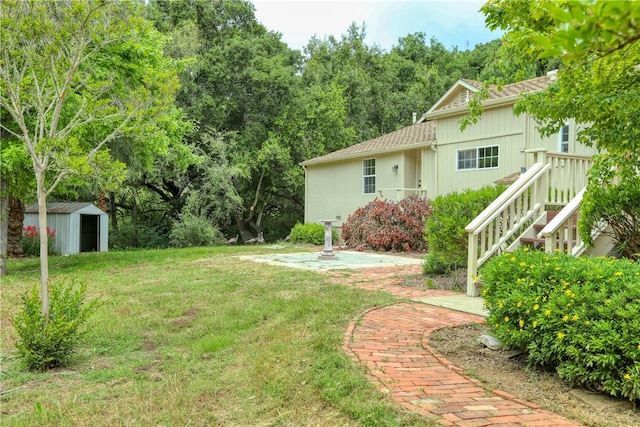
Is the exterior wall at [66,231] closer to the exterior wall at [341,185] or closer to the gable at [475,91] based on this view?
the exterior wall at [341,185]

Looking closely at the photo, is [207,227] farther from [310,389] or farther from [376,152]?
[310,389]

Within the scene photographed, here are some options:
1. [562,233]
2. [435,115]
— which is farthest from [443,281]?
[435,115]

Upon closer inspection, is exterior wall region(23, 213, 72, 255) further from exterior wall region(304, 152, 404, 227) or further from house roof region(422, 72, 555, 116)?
house roof region(422, 72, 555, 116)

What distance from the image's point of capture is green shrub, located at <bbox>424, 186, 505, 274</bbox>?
22.6 feet

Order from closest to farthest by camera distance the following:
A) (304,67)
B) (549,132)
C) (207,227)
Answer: (549,132)
(207,227)
(304,67)

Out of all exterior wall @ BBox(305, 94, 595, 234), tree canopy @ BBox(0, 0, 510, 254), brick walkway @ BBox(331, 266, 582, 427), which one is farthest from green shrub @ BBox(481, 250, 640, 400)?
tree canopy @ BBox(0, 0, 510, 254)

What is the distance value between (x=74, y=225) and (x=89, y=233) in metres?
2.24

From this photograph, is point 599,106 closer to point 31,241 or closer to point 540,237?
point 540,237

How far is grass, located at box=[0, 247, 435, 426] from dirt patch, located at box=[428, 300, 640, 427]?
86cm

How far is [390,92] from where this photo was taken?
95.2 feet

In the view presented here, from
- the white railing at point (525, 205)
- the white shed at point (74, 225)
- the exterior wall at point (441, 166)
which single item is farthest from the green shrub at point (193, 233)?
the white railing at point (525, 205)

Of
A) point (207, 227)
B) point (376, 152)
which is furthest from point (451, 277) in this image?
point (207, 227)

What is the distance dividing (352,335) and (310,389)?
1.18 m

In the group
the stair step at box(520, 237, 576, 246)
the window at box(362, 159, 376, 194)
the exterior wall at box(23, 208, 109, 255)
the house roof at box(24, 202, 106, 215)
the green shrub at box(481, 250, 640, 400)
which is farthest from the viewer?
the window at box(362, 159, 376, 194)
